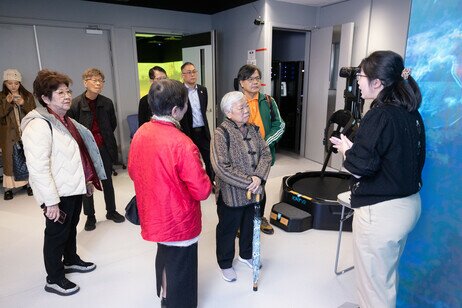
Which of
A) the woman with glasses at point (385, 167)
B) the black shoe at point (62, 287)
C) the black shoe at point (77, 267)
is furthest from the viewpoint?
the black shoe at point (77, 267)

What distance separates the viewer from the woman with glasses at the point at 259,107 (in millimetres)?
2352

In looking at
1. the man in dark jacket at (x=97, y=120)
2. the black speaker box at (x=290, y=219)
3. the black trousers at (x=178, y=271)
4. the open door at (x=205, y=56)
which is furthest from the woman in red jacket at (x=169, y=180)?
the open door at (x=205, y=56)

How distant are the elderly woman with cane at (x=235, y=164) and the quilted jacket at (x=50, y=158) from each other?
818 millimetres

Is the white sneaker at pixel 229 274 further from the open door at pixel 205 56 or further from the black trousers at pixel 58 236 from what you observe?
the open door at pixel 205 56

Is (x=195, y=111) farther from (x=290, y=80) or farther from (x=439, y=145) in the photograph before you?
(x=290, y=80)

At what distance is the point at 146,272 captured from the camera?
222 cm

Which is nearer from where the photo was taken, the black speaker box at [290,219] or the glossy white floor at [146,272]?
the glossy white floor at [146,272]

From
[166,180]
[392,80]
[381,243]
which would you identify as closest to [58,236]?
[166,180]

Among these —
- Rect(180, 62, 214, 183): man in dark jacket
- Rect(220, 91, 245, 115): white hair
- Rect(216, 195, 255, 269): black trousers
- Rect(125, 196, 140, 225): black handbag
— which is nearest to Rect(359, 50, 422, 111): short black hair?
Rect(220, 91, 245, 115): white hair

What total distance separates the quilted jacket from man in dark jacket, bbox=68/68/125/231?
95 centimetres

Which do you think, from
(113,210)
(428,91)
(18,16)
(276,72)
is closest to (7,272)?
(113,210)

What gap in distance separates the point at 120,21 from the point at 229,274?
394 cm

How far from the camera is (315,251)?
2463 mm

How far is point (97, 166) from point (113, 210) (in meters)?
1.00
